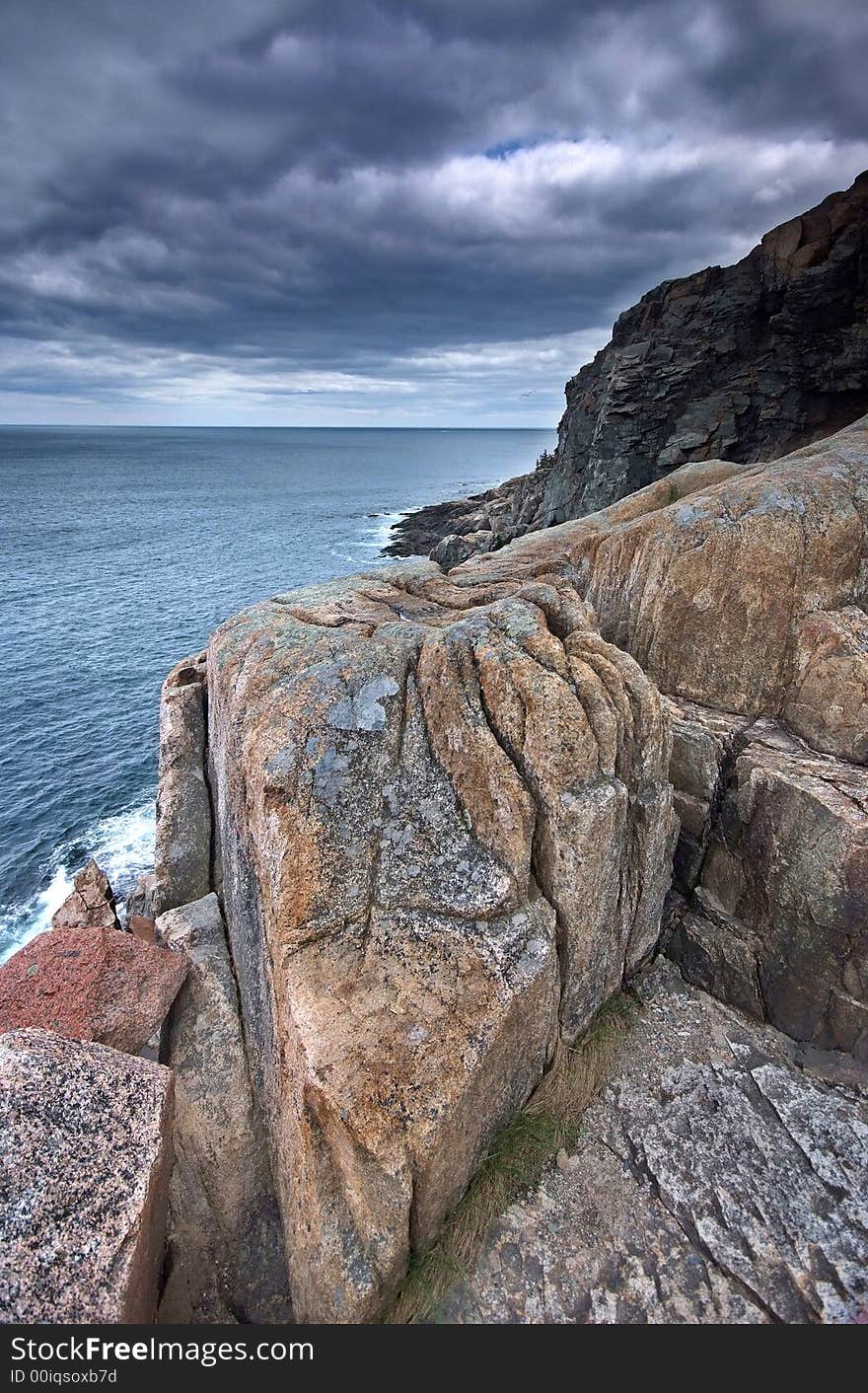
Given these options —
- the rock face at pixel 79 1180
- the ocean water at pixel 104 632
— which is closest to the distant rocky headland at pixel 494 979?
the rock face at pixel 79 1180

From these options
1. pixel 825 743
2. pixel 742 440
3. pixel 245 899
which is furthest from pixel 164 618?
pixel 825 743

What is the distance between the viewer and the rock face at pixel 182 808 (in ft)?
56.2

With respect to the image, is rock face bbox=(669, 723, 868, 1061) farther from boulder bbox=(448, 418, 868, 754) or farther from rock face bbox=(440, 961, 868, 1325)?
boulder bbox=(448, 418, 868, 754)

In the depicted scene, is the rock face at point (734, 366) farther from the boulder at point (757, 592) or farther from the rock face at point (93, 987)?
the rock face at point (93, 987)

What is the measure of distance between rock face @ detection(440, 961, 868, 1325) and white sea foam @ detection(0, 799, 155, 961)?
25.8 m

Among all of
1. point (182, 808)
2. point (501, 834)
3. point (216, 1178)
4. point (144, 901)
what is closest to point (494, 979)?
point (501, 834)

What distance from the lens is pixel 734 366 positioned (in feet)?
186

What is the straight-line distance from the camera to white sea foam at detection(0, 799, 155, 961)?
2955 cm

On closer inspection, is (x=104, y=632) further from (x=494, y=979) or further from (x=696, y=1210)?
(x=696, y=1210)

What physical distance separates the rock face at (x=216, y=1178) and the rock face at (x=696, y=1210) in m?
3.72

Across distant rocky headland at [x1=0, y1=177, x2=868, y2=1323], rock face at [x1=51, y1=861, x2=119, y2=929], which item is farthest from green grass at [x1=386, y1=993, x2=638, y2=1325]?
rock face at [x1=51, y1=861, x2=119, y2=929]

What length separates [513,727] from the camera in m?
13.4

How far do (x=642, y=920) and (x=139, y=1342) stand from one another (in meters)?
11.0

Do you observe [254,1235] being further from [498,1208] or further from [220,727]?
[220,727]
